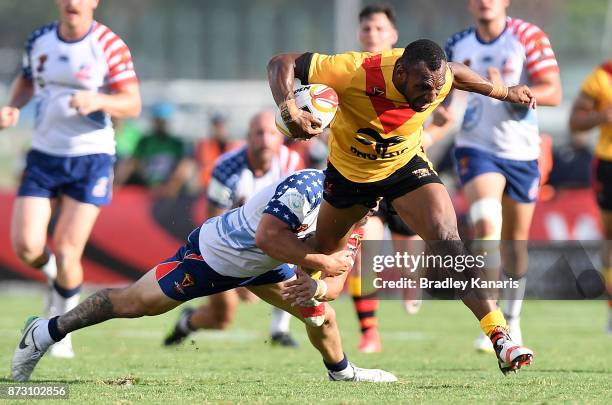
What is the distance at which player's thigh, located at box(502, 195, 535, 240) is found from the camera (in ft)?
32.3

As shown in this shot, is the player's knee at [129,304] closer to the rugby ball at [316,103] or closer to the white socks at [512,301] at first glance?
the rugby ball at [316,103]

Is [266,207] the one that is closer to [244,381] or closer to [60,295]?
[244,381]

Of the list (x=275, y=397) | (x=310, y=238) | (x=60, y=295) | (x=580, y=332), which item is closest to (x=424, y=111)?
(x=310, y=238)

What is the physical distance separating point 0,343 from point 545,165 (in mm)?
5385

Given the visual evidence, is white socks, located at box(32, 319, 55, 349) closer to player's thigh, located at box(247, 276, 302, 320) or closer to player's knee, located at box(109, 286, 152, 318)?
player's knee, located at box(109, 286, 152, 318)

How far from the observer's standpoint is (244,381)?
7426mm

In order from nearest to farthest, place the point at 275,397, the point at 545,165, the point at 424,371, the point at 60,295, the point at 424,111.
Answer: the point at 275,397 → the point at 424,111 → the point at 424,371 → the point at 60,295 → the point at 545,165

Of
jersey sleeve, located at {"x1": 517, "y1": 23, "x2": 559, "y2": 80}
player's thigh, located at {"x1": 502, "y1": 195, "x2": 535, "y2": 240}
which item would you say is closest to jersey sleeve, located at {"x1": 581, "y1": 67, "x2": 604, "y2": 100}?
jersey sleeve, located at {"x1": 517, "y1": 23, "x2": 559, "y2": 80}

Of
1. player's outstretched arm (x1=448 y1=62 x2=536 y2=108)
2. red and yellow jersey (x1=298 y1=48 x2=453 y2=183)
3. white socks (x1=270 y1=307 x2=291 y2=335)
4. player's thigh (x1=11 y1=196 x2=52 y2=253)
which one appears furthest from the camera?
white socks (x1=270 y1=307 x2=291 y2=335)

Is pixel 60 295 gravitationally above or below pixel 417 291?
above

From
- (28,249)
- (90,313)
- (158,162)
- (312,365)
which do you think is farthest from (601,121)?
(158,162)

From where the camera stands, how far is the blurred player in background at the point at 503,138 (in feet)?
31.3

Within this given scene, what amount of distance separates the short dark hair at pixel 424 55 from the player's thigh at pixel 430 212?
81 cm

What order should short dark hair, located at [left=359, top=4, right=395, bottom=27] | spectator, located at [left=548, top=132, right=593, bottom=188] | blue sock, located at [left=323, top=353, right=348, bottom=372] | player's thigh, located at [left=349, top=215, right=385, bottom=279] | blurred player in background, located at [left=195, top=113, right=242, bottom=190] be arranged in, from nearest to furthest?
blue sock, located at [left=323, top=353, right=348, bottom=372] < player's thigh, located at [left=349, top=215, right=385, bottom=279] < short dark hair, located at [left=359, top=4, right=395, bottom=27] < spectator, located at [left=548, top=132, right=593, bottom=188] < blurred player in background, located at [left=195, top=113, right=242, bottom=190]
